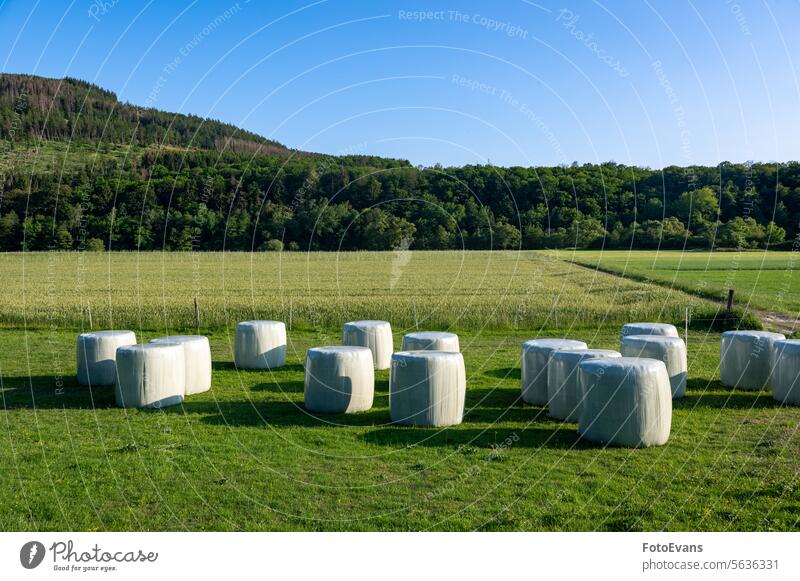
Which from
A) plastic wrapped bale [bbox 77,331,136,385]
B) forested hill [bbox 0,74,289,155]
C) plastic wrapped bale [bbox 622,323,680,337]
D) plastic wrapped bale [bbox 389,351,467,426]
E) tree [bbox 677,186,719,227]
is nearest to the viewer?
plastic wrapped bale [bbox 389,351,467,426]

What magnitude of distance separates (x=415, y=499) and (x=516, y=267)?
5145 centimetres

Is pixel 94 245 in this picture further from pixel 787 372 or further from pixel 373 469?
pixel 787 372

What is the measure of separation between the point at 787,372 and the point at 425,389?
6948 millimetres

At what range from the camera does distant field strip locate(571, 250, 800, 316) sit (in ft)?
109

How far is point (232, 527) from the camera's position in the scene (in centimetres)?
748

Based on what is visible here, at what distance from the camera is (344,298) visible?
3216 centimetres

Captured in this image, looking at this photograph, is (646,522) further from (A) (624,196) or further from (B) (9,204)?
(B) (9,204)

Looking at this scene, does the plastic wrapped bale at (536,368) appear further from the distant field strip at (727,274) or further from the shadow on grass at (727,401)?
the distant field strip at (727,274)

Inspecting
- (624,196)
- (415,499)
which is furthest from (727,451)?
(624,196)

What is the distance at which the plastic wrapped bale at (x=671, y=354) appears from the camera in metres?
13.7

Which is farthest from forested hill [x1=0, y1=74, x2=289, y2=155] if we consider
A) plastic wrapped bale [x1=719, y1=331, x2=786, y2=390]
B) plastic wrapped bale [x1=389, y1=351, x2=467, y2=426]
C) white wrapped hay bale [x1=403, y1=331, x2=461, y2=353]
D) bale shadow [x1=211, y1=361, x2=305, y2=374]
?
plastic wrapped bale [x1=719, y1=331, x2=786, y2=390]

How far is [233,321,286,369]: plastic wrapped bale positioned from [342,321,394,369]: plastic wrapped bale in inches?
68.6

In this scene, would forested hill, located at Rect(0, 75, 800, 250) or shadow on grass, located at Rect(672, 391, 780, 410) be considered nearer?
shadow on grass, located at Rect(672, 391, 780, 410)

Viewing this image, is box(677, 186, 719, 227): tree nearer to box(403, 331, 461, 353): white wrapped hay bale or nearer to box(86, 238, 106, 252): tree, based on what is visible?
box(403, 331, 461, 353): white wrapped hay bale
